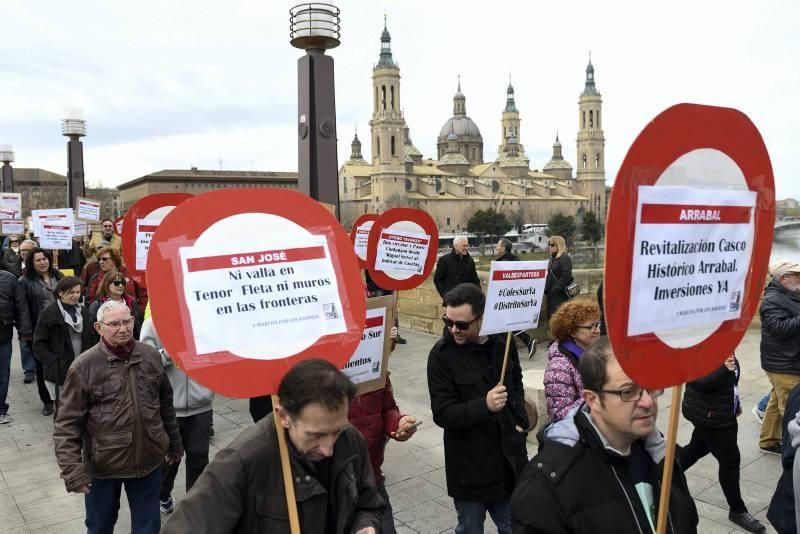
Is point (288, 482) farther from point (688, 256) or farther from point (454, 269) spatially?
point (454, 269)

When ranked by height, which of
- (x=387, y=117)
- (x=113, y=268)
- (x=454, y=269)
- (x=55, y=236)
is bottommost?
(x=454, y=269)

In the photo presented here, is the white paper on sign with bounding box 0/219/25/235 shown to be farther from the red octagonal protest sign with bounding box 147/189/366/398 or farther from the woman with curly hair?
the red octagonal protest sign with bounding box 147/189/366/398

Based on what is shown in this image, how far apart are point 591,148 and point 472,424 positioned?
138 meters

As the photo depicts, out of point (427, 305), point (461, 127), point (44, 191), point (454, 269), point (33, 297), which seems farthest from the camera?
point (461, 127)

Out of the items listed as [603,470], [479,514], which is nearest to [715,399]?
[479,514]

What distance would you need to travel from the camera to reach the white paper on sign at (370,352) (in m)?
3.43

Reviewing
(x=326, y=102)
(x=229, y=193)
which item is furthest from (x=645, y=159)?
(x=326, y=102)

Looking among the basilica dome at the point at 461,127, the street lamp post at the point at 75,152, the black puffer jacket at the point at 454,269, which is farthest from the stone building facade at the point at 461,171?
the black puffer jacket at the point at 454,269

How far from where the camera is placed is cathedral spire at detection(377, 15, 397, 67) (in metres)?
106

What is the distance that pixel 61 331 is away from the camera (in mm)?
5902

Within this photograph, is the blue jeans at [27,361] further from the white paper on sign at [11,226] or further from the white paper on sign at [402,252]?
the white paper on sign at [11,226]

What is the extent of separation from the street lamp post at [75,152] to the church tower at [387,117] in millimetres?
91072

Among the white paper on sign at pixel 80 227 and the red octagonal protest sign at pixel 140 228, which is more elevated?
the white paper on sign at pixel 80 227

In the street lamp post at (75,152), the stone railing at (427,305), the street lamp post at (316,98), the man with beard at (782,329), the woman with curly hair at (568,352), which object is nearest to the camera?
the woman with curly hair at (568,352)
